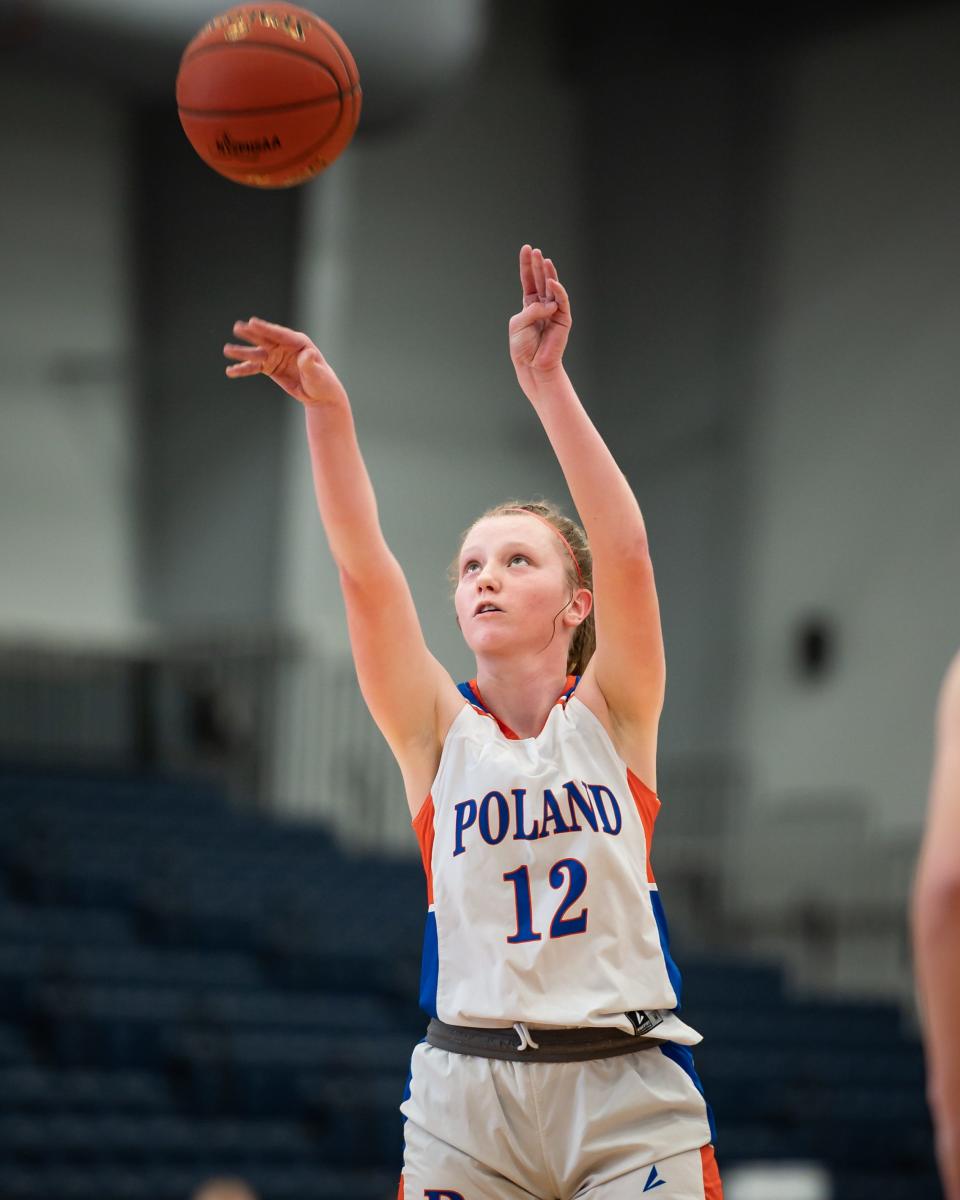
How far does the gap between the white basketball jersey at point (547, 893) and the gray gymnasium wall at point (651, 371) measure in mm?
11579

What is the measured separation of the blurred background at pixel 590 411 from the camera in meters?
14.8

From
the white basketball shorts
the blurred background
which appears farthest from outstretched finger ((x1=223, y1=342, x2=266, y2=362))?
the blurred background

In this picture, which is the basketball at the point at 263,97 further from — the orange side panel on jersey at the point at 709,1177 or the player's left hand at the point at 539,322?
the orange side panel on jersey at the point at 709,1177

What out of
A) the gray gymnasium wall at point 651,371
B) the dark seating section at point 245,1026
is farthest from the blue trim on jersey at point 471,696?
the gray gymnasium wall at point 651,371

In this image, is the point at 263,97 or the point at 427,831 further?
the point at 263,97

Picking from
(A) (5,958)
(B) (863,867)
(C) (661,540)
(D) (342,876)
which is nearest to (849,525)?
(C) (661,540)

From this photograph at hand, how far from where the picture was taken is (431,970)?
119 inches

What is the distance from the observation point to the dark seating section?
7.60m

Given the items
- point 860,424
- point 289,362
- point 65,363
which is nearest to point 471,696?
point 289,362

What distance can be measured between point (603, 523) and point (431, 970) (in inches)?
32.5

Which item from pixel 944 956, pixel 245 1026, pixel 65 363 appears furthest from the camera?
pixel 65 363

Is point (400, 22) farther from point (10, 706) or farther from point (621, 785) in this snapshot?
point (621, 785)

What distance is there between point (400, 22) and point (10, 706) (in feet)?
21.8

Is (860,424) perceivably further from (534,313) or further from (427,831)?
(427,831)
